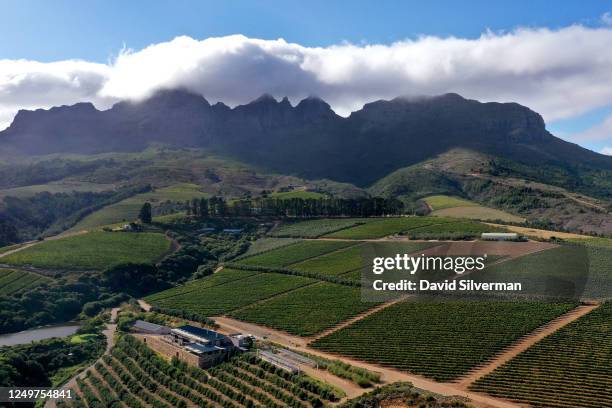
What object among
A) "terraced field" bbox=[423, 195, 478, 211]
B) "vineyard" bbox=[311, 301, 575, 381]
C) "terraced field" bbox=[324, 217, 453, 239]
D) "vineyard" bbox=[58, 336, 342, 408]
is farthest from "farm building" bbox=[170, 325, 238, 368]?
"terraced field" bbox=[423, 195, 478, 211]

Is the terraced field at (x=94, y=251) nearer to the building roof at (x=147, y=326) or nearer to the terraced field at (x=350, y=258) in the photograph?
the building roof at (x=147, y=326)

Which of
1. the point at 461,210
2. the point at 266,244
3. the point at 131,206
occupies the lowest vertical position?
the point at 266,244

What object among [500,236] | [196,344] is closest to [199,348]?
[196,344]

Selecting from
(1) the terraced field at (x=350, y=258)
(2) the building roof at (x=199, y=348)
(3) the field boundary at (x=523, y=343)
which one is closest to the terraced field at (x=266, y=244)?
(1) the terraced field at (x=350, y=258)

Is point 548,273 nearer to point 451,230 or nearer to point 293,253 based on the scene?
point 451,230

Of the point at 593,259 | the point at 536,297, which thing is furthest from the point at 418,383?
the point at 593,259

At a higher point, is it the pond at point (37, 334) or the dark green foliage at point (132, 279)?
the dark green foliage at point (132, 279)
